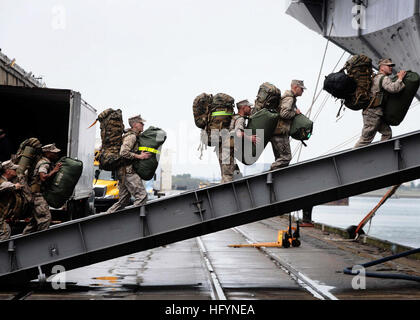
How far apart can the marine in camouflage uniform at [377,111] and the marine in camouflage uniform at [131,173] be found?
395cm

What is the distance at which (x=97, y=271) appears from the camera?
1455 centimetres


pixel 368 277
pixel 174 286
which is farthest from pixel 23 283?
pixel 368 277

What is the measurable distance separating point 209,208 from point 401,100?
3.90 m

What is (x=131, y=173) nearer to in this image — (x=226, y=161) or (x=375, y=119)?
(x=226, y=161)

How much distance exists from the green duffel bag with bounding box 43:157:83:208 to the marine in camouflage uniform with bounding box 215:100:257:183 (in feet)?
8.76

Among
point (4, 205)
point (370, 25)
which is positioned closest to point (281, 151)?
point (4, 205)

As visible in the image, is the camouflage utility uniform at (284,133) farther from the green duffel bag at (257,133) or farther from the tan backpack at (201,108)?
the tan backpack at (201,108)

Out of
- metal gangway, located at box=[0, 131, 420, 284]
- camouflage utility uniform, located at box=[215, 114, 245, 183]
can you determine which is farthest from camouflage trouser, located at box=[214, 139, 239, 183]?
metal gangway, located at box=[0, 131, 420, 284]

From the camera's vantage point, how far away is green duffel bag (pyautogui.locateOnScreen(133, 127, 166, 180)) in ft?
38.6

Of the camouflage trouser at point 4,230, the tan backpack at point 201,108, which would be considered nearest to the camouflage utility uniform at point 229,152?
the tan backpack at point 201,108

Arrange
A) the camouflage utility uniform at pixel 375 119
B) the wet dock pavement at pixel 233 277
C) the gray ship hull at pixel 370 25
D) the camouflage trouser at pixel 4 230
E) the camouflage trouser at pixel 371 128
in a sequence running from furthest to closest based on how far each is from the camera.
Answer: the gray ship hull at pixel 370 25 → the camouflage trouser at pixel 371 128 → the camouflage utility uniform at pixel 375 119 → the camouflage trouser at pixel 4 230 → the wet dock pavement at pixel 233 277

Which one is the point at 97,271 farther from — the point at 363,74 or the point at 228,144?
the point at 363,74

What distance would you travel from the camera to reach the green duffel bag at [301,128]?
11945 mm

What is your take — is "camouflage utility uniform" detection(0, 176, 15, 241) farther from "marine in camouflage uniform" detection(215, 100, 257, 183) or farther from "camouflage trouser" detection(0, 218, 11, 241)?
"marine in camouflage uniform" detection(215, 100, 257, 183)
